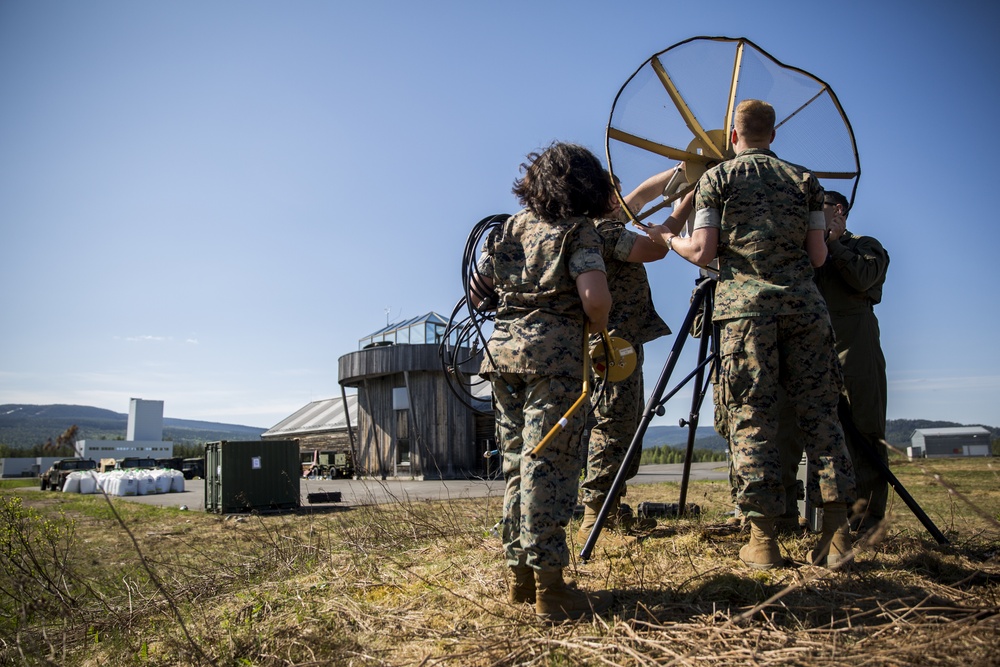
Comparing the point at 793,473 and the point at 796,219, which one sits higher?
the point at 796,219

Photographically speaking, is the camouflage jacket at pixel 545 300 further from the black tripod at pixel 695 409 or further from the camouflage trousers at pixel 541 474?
the black tripod at pixel 695 409

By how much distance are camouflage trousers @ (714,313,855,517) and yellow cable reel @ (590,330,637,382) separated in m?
0.50

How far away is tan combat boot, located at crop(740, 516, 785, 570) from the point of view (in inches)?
124

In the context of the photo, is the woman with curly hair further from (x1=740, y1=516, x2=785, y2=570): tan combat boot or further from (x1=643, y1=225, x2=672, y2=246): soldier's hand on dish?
(x1=740, y1=516, x2=785, y2=570): tan combat boot

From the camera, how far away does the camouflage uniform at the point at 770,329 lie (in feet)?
10.4

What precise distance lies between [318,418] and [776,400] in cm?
4126

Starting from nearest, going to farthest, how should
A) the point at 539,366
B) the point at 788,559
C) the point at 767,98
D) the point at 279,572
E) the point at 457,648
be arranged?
1. the point at 457,648
2. the point at 539,366
3. the point at 788,559
4. the point at 767,98
5. the point at 279,572

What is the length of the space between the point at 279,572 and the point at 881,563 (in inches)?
144

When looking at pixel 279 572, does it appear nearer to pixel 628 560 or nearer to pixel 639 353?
pixel 628 560

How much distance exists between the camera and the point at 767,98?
4.25 m

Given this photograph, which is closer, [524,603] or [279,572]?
[524,603]

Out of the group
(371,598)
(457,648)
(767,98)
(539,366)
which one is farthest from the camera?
(767,98)

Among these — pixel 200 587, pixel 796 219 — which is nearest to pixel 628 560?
pixel 796 219

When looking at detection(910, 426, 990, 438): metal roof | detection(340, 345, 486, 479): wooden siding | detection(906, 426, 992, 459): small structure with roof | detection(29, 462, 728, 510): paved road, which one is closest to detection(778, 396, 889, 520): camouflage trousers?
detection(29, 462, 728, 510): paved road
